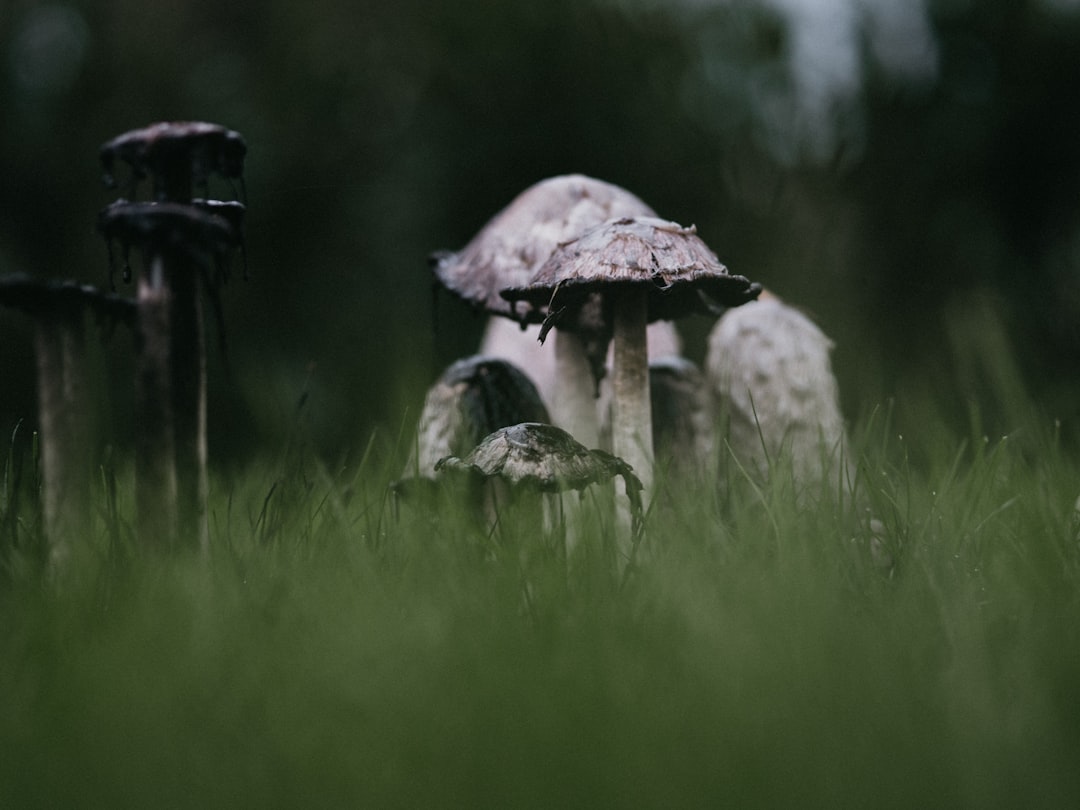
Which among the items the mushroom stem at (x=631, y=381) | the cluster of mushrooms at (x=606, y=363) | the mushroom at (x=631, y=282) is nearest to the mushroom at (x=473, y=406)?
the cluster of mushrooms at (x=606, y=363)

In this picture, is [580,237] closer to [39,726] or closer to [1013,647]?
[1013,647]

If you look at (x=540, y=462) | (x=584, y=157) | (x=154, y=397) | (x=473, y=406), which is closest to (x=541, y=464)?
(x=540, y=462)

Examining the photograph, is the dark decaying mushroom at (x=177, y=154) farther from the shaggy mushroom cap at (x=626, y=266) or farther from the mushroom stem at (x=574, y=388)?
the mushroom stem at (x=574, y=388)

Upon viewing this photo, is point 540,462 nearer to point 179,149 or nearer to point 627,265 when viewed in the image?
point 627,265

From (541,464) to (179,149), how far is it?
2.75ft

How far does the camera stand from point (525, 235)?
2.29 m

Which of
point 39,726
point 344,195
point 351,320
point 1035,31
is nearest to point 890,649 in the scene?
point 39,726

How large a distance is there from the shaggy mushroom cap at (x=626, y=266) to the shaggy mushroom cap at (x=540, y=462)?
0.22 m

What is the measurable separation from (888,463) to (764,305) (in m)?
0.91

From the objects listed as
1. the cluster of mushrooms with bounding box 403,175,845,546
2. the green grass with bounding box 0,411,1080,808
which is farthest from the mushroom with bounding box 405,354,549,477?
the green grass with bounding box 0,411,1080,808

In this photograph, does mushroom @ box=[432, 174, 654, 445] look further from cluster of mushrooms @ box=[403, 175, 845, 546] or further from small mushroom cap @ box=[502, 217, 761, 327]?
small mushroom cap @ box=[502, 217, 761, 327]

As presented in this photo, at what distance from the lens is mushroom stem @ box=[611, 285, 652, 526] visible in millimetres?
1915

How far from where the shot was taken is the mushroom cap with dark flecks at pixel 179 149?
4.45 ft

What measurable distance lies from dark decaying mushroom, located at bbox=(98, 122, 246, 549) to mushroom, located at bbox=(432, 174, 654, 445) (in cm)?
89
